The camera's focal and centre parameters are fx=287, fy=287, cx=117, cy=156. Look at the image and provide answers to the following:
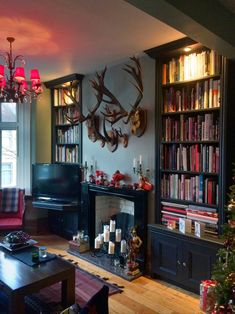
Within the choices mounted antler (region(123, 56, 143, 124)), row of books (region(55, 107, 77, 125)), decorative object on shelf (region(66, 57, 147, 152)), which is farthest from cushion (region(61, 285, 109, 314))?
row of books (region(55, 107, 77, 125))

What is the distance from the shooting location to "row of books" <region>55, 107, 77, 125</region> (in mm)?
4867

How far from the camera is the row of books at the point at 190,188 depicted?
305cm

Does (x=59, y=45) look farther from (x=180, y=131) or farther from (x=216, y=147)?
(x=216, y=147)

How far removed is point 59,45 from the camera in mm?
3191

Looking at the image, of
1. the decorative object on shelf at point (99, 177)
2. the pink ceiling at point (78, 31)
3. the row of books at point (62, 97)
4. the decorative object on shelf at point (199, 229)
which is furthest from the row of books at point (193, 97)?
the row of books at point (62, 97)

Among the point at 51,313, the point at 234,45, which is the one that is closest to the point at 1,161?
the point at 51,313

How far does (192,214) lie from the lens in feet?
10.4

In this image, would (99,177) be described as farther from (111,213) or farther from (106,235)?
(106,235)

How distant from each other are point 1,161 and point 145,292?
133 inches

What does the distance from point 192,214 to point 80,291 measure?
148 cm

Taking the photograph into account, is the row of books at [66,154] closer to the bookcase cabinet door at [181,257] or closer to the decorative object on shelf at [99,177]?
the decorative object on shelf at [99,177]

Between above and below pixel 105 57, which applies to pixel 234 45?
below

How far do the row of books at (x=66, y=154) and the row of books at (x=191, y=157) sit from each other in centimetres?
184

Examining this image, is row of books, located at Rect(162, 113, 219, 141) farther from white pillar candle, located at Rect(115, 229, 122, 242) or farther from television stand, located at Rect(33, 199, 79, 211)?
television stand, located at Rect(33, 199, 79, 211)
